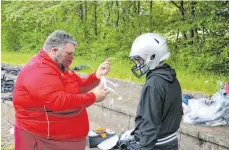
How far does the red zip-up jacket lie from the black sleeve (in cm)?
84

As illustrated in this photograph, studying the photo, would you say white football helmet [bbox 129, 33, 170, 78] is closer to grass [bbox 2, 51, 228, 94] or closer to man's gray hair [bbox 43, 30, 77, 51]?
man's gray hair [bbox 43, 30, 77, 51]

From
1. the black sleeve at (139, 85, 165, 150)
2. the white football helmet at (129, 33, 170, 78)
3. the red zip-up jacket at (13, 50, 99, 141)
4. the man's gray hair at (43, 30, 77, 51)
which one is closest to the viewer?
the black sleeve at (139, 85, 165, 150)

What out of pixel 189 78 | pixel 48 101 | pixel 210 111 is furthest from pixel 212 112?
pixel 189 78

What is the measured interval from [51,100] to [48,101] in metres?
0.03

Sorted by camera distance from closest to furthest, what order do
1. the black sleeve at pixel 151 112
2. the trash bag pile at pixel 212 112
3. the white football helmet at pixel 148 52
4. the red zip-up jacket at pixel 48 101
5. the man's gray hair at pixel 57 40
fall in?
the black sleeve at pixel 151 112
the white football helmet at pixel 148 52
the red zip-up jacket at pixel 48 101
the man's gray hair at pixel 57 40
the trash bag pile at pixel 212 112

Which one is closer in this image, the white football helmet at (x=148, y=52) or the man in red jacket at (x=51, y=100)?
the white football helmet at (x=148, y=52)

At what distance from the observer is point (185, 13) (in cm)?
1346

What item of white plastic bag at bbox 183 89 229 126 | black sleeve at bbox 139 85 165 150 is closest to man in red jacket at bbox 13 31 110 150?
black sleeve at bbox 139 85 165 150

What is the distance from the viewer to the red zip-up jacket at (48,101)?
11.3 ft

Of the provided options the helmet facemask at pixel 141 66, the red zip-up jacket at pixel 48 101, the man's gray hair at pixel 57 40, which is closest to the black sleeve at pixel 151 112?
the helmet facemask at pixel 141 66

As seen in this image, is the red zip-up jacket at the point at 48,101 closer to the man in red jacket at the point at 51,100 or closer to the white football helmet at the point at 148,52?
the man in red jacket at the point at 51,100

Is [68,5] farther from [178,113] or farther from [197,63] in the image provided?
[178,113]

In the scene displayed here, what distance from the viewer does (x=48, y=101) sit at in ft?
11.2

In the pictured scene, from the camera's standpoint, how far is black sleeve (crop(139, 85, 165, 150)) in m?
2.85
